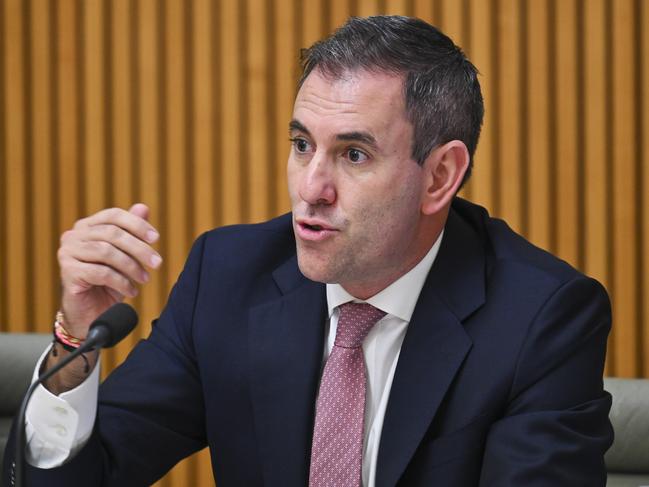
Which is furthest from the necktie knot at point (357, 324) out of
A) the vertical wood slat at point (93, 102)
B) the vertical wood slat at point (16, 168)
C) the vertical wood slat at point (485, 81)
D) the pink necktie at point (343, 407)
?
the vertical wood slat at point (16, 168)

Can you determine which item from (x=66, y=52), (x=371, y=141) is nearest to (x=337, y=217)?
(x=371, y=141)

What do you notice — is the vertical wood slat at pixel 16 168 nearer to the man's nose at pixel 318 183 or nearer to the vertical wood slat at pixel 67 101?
the vertical wood slat at pixel 67 101

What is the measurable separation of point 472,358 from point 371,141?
402 millimetres

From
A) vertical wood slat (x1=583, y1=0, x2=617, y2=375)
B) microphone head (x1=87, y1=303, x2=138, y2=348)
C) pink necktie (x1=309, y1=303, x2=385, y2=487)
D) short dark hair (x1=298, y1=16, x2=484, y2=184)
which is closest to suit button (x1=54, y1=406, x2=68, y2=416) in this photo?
microphone head (x1=87, y1=303, x2=138, y2=348)

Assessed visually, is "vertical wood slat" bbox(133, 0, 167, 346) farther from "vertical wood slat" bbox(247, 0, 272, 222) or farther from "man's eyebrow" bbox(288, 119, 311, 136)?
"man's eyebrow" bbox(288, 119, 311, 136)

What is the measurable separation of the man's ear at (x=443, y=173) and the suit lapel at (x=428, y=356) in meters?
0.14

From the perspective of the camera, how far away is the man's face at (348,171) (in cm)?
166

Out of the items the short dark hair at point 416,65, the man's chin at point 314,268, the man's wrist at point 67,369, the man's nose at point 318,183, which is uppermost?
the short dark hair at point 416,65

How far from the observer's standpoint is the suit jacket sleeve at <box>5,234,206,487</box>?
5.97ft

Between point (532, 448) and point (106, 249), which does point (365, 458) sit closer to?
point (532, 448)

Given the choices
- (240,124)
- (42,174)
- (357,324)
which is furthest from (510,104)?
(357,324)

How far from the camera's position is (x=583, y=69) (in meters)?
3.21

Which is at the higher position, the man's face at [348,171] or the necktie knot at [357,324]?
the man's face at [348,171]

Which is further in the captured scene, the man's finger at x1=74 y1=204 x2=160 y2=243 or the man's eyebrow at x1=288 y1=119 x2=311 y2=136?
the man's eyebrow at x1=288 y1=119 x2=311 y2=136
